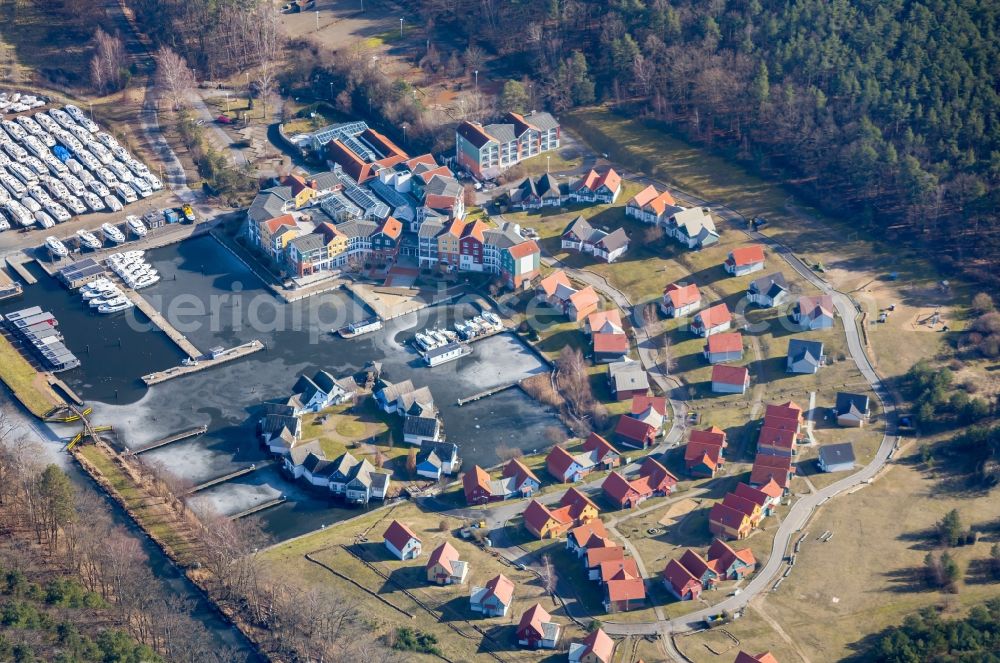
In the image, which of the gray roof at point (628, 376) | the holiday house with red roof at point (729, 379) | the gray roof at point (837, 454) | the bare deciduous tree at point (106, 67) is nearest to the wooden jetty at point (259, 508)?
the gray roof at point (628, 376)

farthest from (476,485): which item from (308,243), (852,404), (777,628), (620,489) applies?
(308,243)

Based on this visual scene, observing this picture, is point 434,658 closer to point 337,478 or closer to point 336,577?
point 336,577

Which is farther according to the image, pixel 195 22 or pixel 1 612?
pixel 195 22

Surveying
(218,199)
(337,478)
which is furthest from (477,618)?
(218,199)

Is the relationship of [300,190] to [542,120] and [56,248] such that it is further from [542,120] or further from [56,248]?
[542,120]

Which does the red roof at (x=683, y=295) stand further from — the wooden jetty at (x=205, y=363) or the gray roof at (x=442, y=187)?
the wooden jetty at (x=205, y=363)

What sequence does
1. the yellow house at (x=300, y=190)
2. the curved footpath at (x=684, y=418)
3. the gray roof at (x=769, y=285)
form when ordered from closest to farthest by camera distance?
the curved footpath at (x=684, y=418), the gray roof at (x=769, y=285), the yellow house at (x=300, y=190)
